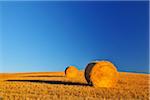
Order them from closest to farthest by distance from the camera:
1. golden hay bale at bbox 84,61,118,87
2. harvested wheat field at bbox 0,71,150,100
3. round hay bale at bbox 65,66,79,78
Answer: harvested wheat field at bbox 0,71,150,100 → golden hay bale at bbox 84,61,118,87 → round hay bale at bbox 65,66,79,78

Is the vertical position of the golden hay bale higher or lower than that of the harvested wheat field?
higher

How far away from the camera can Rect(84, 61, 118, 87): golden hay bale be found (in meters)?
20.2

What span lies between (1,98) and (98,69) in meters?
8.80

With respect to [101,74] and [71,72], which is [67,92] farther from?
[71,72]

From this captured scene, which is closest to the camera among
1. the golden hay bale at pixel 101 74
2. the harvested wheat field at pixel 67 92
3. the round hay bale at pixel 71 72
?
the harvested wheat field at pixel 67 92

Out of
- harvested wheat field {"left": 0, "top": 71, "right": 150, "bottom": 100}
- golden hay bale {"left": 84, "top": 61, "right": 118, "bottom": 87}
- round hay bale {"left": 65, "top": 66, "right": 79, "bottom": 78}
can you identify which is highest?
round hay bale {"left": 65, "top": 66, "right": 79, "bottom": 78}

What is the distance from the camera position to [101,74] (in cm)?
2045

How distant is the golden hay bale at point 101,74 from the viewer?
20237 millimetres

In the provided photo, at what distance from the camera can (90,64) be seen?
845 inches

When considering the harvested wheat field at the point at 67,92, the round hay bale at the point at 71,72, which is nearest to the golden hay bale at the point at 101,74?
the harvested wheat field at the point at 67,92

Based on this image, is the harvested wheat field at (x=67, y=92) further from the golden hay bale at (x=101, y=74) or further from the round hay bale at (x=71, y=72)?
the round hay bale at (x=71, y=72)

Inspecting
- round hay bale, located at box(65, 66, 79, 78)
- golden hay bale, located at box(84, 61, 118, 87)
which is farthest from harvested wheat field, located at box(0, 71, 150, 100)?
round hay bale, located at box(65, 66, 79, 78)

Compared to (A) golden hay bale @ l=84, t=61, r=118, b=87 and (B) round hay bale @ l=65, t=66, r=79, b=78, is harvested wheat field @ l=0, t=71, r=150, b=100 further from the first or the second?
(B) round hay bale @ l=65, t=66, r=79, b=78

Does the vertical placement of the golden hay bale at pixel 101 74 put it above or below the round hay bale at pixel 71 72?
below
